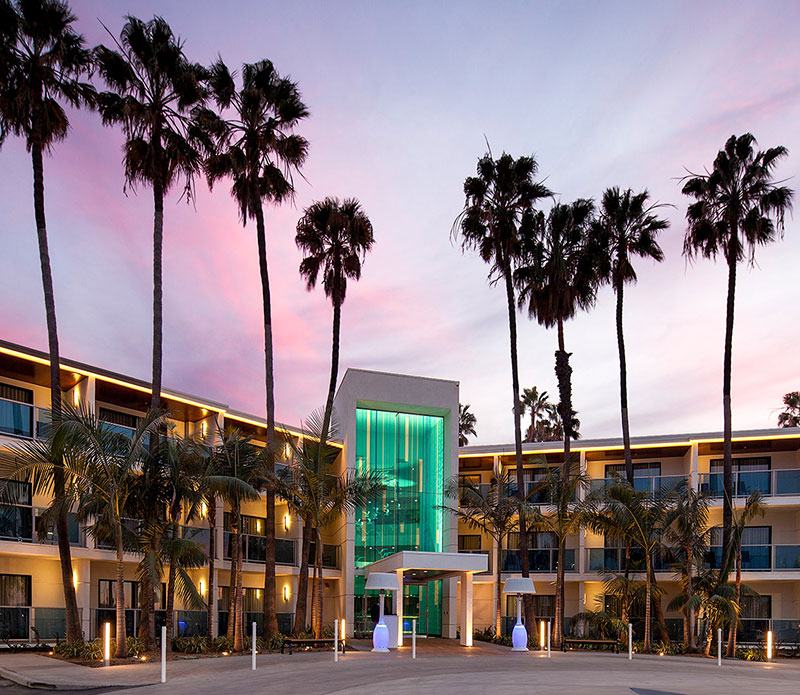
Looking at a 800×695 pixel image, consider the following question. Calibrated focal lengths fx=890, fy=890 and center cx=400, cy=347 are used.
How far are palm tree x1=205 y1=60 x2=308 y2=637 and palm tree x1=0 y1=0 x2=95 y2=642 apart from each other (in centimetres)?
579

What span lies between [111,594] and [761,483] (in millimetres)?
26637

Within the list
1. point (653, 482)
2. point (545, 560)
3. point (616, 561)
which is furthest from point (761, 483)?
point (545, 560)

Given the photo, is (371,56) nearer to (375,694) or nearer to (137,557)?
(375,694)

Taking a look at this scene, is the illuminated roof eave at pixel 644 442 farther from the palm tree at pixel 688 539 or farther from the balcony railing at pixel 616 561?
the palm tree at pixel 688 539

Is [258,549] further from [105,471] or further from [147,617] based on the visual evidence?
[105,471]

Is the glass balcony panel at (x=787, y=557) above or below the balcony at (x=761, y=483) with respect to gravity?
below

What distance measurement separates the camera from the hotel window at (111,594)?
32.3m

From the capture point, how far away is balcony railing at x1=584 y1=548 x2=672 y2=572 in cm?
3790

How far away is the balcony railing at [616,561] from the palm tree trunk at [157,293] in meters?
21.1

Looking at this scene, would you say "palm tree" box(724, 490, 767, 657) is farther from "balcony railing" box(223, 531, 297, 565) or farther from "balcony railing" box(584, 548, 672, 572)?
"balcony railing" box(223, 531, 297, 565)

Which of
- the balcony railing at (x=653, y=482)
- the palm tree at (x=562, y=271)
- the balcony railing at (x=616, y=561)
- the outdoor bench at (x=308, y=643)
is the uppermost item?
the palm tree at (x=562, y=271)

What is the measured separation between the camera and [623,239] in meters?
36.6

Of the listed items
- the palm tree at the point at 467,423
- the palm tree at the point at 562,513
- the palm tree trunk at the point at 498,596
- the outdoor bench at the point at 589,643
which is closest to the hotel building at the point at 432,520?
the palm tree trunk at the point at 498,596

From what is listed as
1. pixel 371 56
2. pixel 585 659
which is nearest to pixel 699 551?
pixel 585 659
